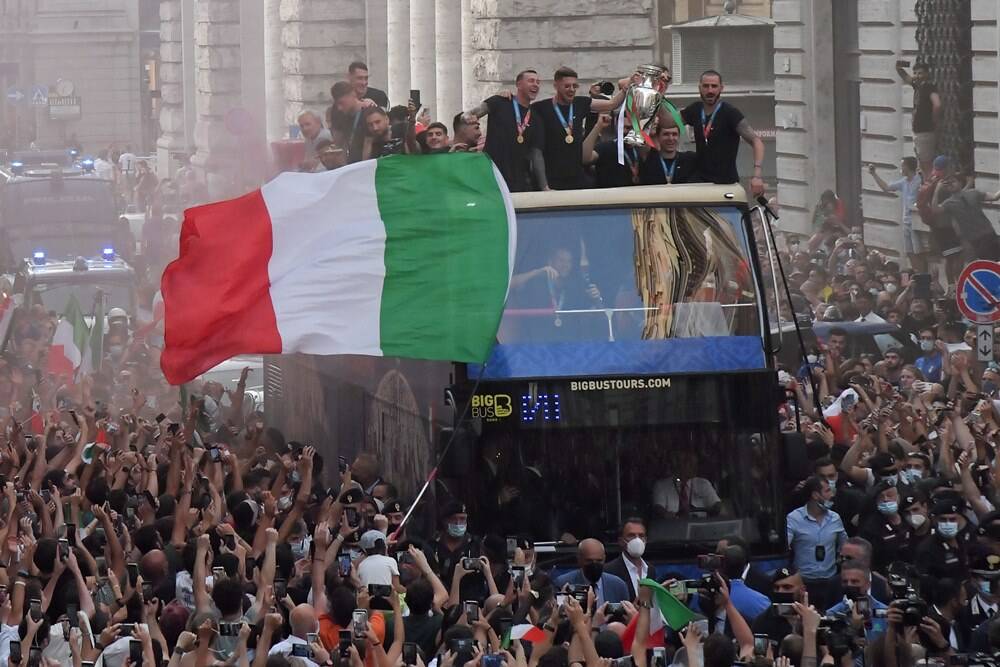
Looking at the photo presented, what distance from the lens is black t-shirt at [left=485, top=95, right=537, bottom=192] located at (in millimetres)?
14445

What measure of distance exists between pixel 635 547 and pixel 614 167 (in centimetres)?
286

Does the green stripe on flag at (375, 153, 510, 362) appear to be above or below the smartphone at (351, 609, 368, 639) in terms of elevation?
above

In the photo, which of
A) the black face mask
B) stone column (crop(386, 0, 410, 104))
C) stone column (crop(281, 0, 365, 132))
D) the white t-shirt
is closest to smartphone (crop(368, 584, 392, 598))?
the white t-shirt

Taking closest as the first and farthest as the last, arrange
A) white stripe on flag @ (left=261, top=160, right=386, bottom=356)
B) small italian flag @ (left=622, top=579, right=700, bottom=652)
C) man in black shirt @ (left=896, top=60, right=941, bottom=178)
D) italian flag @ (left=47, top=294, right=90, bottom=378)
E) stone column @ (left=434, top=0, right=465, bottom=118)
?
small italian flag @ (left=622, top=579, right=700, bottom=652) < white stripe on flag @ (left=261, top=160, right=386, bottom=356) < italian flag @ (left=47, top=294, right=90, bottom=378) < man in black shirt @ (left=896, top=60, right=941, bottom=178) < stone column @ (left=434, top=0, right=465, bottom=118)

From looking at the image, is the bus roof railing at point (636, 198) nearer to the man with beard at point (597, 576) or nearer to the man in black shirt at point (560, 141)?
the man in black shirt at point (560, 141)

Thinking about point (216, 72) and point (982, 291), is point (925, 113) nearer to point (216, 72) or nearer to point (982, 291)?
point (982, 291)

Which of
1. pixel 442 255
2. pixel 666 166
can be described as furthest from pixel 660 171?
pixel 442 255

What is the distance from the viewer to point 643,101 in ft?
46.5

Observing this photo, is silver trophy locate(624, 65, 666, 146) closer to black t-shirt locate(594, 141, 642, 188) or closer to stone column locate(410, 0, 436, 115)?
black t-shirt locate(594, 141, 642, 188)

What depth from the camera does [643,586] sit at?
10.3 m

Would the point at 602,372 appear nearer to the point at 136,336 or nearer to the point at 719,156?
the point at 719,156

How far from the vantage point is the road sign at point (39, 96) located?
64312 mm

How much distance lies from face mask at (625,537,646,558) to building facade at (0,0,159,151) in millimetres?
Answer: 60761

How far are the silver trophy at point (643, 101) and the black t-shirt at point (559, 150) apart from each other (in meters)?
0.37
